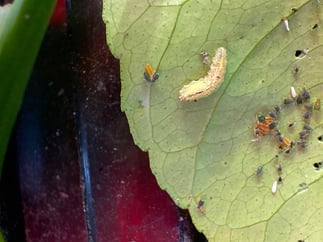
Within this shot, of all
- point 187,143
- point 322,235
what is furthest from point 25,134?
point 322,235

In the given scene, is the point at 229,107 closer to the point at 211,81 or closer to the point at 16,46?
the point at 211,81

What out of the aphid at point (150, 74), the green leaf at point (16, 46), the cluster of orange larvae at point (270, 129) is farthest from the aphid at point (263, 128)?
the green leaf at point (16, 46)

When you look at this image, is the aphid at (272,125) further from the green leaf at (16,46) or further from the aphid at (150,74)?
the green leaf at (16,46)

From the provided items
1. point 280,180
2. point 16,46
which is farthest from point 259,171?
point 16,46

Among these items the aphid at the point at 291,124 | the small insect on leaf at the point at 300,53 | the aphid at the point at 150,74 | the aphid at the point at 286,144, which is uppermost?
the aphid at the point at 150,74

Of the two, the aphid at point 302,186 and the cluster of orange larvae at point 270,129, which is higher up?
the cluster of orange larvae at point 270,129

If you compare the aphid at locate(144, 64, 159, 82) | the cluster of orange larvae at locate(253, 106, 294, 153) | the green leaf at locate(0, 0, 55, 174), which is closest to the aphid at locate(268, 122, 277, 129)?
the cluster of orange larvae at locate(253, 106, 294, 153)

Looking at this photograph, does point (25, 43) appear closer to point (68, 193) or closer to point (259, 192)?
point (68, 193)
